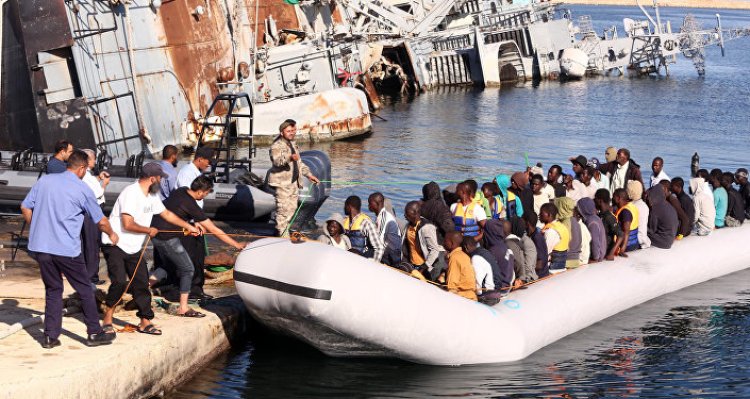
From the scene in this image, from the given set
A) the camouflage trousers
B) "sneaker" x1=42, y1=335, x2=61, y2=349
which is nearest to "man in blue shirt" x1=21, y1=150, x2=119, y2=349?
"sneaker" x1=42, y1=335, x2=61, y2=349

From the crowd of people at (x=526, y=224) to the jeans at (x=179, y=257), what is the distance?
1708 mm

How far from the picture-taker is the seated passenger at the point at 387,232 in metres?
12.5

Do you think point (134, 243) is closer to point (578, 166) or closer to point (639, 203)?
point (639, 203)

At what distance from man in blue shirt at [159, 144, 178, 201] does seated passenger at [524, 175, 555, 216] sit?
473cm

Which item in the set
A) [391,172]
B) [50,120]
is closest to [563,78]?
[391,172]

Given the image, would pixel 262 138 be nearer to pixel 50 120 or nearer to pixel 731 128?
pixel 50 120

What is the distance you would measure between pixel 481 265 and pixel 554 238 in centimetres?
177

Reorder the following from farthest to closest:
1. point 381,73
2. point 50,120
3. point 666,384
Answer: point 381,73 → point 50,120 → point 666,384

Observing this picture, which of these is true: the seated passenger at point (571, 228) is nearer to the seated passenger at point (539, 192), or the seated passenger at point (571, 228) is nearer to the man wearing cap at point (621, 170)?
the seated passenger at point (539, 192)

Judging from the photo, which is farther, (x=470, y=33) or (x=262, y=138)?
(x=470, y=33)

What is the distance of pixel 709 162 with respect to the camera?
98.3 feet

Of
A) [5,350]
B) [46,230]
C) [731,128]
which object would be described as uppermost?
[46,230]

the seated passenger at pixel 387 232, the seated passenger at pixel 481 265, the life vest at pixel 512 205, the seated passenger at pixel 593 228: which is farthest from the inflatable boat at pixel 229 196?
the seated passenger at pixel 481 265

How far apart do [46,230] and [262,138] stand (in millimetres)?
21558
